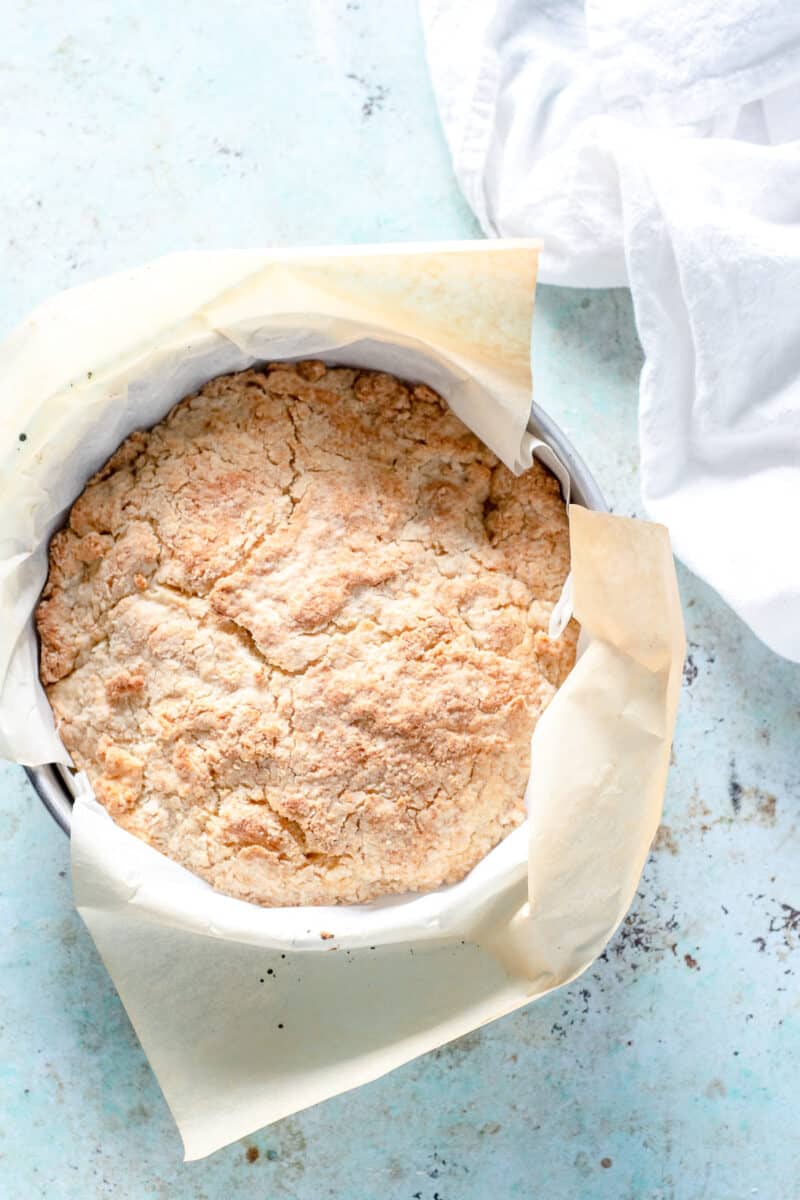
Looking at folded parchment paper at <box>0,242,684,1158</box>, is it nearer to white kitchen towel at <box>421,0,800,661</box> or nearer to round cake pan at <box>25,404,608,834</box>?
round cake pan at <box>25,404,608,834</box>

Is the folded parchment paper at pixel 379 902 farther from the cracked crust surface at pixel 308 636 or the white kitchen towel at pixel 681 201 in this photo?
the white kitchen towel at pixel 681 201

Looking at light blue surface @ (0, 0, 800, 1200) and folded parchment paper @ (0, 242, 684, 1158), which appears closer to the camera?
folded parchment paper @ (0, 242, 684, 1158)

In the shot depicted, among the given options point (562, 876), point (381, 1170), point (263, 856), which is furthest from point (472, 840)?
point (381, 1170)

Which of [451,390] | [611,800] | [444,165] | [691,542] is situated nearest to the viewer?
[611,800]

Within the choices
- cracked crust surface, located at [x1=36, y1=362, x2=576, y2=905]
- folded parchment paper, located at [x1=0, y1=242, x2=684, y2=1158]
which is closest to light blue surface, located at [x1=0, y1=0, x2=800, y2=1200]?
folded parchment paper, located at [x1=0, y1=242, x2=684, y2=1158]

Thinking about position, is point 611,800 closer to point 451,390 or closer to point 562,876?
point 562,876

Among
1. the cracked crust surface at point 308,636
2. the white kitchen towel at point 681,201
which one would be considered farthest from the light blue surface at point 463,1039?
the cracked crust surface at point 308,636

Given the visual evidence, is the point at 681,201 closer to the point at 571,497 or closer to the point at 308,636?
the point at 571,497

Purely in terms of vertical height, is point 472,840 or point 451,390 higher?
point 451,390
